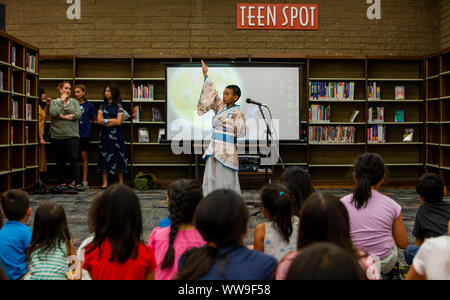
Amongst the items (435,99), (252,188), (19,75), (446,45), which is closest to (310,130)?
(252,188)

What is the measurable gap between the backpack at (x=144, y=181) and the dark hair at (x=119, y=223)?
4.77 m

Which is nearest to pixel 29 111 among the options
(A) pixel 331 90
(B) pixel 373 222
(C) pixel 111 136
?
Result: (C) pixel 111 136

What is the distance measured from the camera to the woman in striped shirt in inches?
69.6

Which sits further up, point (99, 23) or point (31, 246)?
point (99, 23)

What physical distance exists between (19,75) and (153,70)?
1.90 metres

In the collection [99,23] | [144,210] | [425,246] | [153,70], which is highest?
[99,23]

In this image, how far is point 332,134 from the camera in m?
6.56

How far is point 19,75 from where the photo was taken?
5559 millimetres

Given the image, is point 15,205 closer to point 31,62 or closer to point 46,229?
point 46,229

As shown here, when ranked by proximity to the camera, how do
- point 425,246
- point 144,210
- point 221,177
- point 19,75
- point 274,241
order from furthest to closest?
point 19,75 → point 144,210 → point 221,177 → point 274,241 → point 425,246

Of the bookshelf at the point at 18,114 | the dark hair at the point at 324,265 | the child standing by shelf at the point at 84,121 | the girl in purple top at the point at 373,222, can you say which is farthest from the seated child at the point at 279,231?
the child standing by shelf at the point at 84,121

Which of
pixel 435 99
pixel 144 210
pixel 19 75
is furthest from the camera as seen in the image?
pixel 435 99

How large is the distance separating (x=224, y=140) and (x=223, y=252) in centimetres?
276
